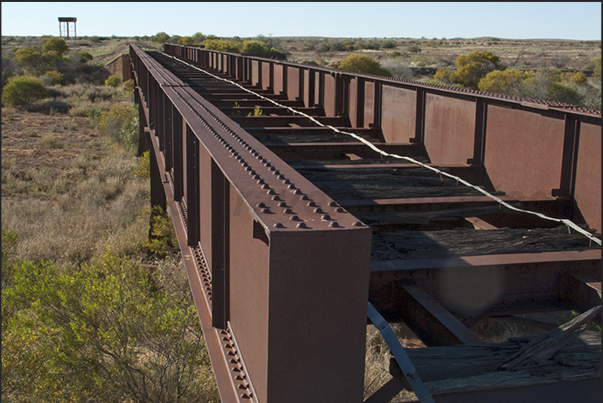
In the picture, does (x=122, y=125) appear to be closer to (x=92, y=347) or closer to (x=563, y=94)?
(x=563, y=94)

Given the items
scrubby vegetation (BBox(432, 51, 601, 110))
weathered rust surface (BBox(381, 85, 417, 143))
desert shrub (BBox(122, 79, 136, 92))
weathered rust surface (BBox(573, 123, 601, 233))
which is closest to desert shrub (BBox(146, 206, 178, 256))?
weathered rust surface (BBox(381, 85, 417, 143))

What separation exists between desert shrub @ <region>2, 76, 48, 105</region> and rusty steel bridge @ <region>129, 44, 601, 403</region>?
31.5 meters

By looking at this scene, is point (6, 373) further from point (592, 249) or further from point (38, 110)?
point (38, 110)

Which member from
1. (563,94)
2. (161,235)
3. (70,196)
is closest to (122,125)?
(70,196)

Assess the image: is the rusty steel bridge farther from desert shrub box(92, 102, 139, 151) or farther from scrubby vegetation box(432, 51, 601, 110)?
scrubby vegetation box(432, 51, 601, 110)

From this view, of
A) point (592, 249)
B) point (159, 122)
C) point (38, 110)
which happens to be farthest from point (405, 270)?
point (38, 110)

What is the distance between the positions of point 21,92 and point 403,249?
120 feet

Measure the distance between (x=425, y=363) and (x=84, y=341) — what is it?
492 centimetres

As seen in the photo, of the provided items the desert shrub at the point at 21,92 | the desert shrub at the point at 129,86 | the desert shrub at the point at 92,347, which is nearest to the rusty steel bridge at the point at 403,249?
the desert shrub at the point at 92,347

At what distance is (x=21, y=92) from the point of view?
1409 inches

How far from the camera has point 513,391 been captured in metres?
2.57

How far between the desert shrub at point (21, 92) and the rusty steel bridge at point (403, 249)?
31.5 metres

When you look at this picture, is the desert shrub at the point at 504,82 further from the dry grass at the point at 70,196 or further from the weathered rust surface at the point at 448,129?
the weathered rust surface at the point at 448,129

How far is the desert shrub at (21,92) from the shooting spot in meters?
35.7
